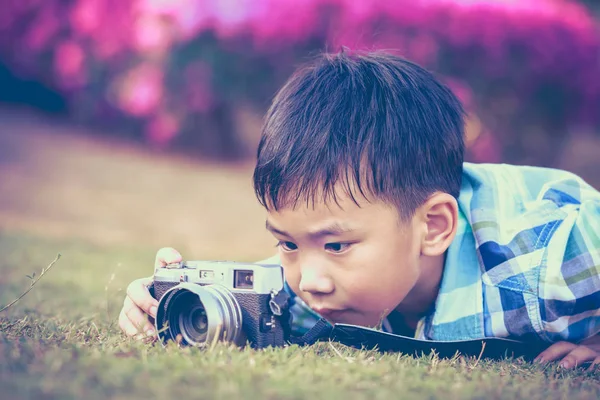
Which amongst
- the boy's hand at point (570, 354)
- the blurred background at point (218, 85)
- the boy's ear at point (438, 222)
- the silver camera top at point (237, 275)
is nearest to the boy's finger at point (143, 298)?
the silver camera top at point (237, 275)

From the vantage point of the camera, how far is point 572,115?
6.62 meters

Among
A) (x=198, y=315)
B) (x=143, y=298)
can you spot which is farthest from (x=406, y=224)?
(x=143, y=298)

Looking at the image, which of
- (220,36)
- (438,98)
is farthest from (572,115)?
(438,98)

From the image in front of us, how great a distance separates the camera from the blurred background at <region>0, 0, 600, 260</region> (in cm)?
579

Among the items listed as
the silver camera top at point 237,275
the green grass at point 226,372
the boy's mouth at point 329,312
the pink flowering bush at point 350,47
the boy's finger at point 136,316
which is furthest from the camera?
the pink flowering bush at point 350,47

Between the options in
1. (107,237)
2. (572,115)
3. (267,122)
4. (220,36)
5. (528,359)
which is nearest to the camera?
(528,359)

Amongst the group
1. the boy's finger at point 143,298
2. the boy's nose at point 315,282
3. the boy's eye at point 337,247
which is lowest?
the boy's finger at point 143,298

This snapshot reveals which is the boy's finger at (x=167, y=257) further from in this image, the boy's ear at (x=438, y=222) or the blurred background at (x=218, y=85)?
the blurred background at (x=218, y=85)

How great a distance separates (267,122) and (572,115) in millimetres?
5279

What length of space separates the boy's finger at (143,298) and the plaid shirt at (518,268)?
525mm

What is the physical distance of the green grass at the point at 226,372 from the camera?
1.19m

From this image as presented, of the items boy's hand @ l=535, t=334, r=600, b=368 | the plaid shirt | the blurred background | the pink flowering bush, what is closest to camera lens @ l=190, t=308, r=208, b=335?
the plaid shirt

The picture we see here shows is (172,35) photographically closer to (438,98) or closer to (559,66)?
(559,66)

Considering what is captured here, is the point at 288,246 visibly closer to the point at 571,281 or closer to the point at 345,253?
the point at 345,253
